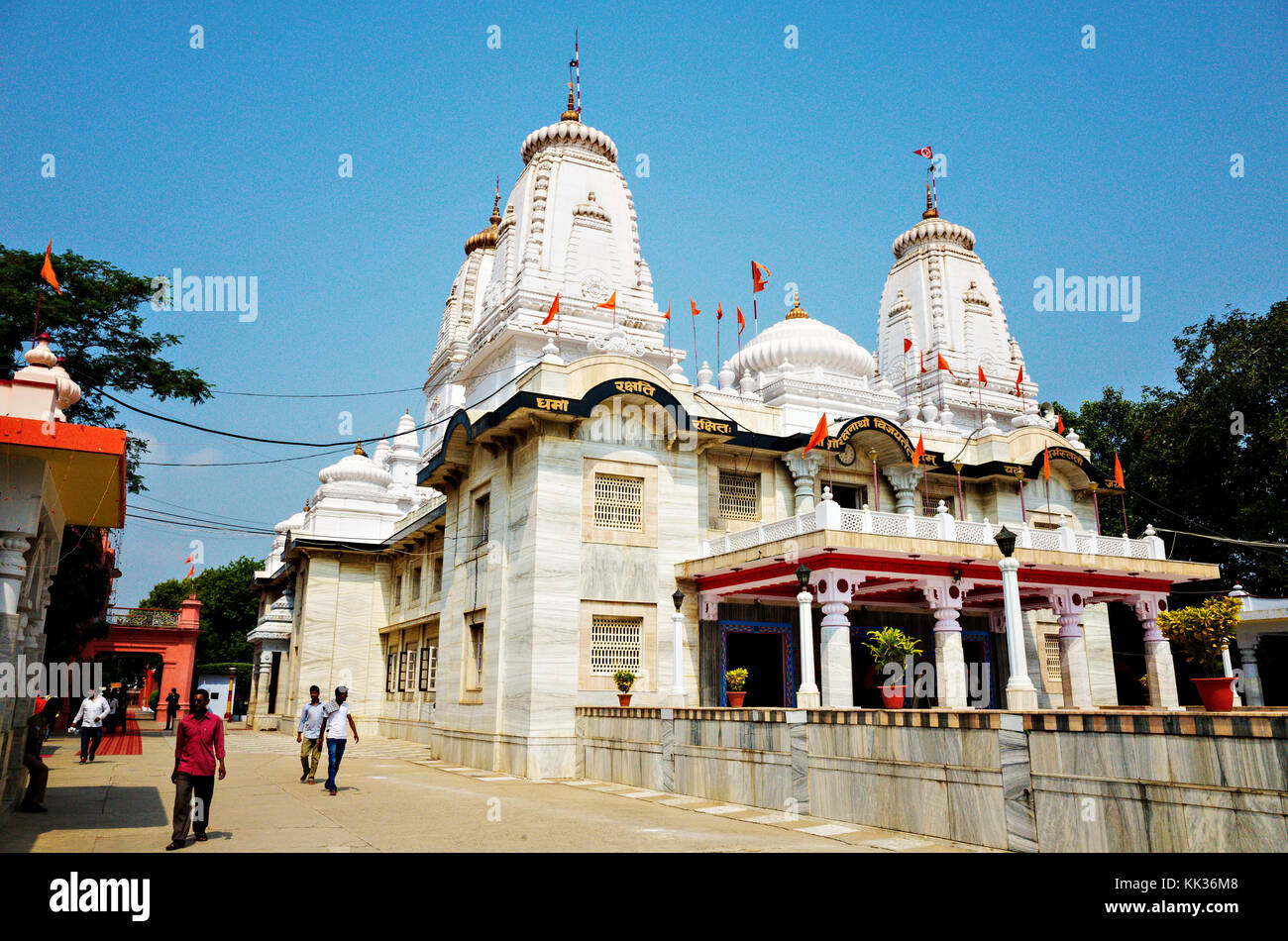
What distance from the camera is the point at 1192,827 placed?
24.9 ft

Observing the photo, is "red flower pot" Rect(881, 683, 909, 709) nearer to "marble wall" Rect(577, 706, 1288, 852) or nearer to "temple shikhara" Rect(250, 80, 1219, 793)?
"temple shikhara" Rect(250, 80, 1219, 793)

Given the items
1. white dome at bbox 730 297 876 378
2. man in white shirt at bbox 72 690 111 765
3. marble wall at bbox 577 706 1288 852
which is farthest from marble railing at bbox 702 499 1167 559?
man in white shirt at bbox 72 690 111 765

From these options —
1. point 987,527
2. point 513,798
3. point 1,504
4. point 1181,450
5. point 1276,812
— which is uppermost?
point 1181,450

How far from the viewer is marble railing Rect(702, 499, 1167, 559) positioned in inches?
761

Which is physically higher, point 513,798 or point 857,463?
point 857,463

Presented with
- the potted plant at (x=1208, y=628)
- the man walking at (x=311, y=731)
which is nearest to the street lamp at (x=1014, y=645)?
the potted plant at (x=1208, y=628)

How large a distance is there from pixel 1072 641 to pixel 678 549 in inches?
421

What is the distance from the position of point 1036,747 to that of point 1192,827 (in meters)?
1.84

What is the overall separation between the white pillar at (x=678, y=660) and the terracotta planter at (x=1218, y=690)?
9.47m

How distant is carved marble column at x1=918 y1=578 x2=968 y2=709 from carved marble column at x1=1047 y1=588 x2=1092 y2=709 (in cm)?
380

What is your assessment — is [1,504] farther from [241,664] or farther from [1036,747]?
[241,664]

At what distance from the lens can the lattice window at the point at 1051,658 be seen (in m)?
26.9
